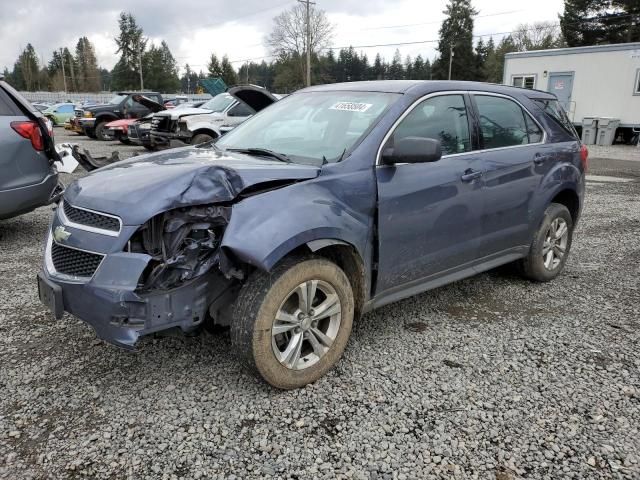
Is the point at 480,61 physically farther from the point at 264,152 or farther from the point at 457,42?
the point at 264,152

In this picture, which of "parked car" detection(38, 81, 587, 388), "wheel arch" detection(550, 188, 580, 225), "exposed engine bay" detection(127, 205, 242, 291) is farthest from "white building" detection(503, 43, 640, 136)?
"exposed engine bay" detection(127, 205, 242, 291)

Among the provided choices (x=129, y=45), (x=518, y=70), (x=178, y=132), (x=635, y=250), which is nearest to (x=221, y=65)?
(x=129, y=45)

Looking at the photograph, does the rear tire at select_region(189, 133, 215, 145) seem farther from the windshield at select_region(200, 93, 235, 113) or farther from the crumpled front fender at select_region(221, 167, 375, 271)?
the crumpled front fender at select_region(221, 167, 375, 271)

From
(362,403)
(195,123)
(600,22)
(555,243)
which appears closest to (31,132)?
(362,403)

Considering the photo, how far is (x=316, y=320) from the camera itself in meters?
3.00

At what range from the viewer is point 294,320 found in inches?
114

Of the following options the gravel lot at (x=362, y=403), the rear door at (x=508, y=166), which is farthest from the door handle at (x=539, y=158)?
the gravel lot at (x=362, y=403)

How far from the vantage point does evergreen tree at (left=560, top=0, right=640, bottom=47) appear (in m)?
39.3

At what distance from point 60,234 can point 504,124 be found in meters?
3.36

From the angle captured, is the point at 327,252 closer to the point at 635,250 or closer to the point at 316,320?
the point at 316,320

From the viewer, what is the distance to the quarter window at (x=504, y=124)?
158 inches

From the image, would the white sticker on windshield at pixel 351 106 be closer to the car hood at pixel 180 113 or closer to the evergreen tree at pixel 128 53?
the car hood at pixel 180 113

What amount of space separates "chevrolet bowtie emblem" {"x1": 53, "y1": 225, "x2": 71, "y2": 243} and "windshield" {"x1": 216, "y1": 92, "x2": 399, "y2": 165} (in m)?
1.35

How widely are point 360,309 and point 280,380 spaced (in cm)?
71
